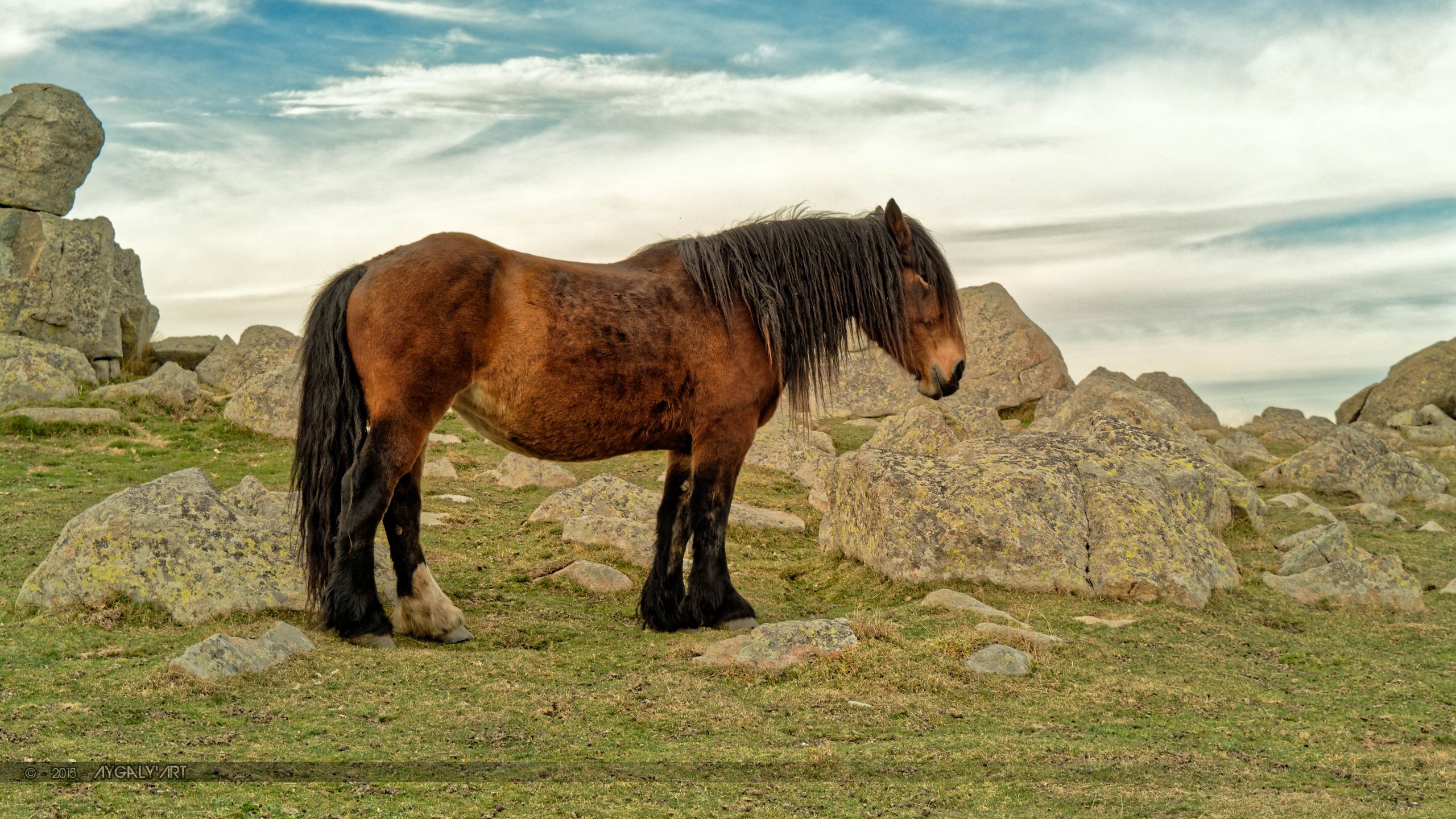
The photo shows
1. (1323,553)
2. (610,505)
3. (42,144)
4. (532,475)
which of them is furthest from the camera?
(42,144)

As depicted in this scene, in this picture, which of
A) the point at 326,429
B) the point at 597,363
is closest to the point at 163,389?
the point at 326,429

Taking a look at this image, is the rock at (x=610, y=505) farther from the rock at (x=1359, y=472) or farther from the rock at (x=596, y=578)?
the rock at (x=1359, y=472)

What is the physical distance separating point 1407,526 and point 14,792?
13967mm

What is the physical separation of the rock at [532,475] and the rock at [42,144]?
15.0 metres

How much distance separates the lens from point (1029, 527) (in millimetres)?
8836

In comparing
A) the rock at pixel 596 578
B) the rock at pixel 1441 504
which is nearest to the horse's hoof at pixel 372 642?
the rock at pixel 596 578

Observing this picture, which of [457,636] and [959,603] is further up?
[959,603]

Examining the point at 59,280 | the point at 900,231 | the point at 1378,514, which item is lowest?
the point at 1378,514

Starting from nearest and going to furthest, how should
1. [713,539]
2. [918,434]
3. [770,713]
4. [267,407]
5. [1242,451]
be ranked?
[770,713] < [713,539] < [918,434] < [267,407] < [1242,451]

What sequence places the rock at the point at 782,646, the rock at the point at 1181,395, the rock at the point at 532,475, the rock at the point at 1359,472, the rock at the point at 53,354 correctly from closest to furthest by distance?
the rock at the point at 782,646 < the rock at the point at 532,475 < the rock at the point at 1359,472 < the rock at the point at 53,354 < the rock at the point at 1181,395

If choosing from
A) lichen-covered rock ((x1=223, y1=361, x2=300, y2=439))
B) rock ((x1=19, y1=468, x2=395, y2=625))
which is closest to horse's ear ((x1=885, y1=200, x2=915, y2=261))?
rock ((x1=19, y1=468, x2=395, y2=625))

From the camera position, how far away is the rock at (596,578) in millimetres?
8781

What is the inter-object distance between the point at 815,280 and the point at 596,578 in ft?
9.90

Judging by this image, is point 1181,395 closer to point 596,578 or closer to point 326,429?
point 596,578
